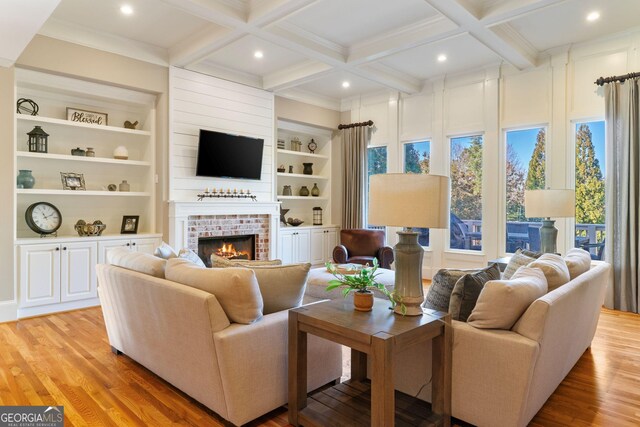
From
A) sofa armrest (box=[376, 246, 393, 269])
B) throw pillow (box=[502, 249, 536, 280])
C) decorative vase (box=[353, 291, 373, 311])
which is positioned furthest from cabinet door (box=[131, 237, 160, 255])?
throw pillow (box=[502, 249, 536, 280])

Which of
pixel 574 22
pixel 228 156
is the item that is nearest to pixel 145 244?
pixel 228 156

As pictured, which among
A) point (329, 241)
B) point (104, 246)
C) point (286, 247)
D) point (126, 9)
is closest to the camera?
point (126, 9)

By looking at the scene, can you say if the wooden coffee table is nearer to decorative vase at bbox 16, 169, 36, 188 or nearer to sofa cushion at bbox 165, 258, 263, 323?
sofa cushion at bbox 165, 258, 263, 323

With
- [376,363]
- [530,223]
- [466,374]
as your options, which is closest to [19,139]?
[376,363]

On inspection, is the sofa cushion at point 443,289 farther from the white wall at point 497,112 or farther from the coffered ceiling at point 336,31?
the white wall at point 497,112

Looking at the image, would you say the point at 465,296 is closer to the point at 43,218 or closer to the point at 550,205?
the point at 550,205

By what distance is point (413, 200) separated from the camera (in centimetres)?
202

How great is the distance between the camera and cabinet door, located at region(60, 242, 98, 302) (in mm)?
4586

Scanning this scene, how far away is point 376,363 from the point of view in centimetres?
183

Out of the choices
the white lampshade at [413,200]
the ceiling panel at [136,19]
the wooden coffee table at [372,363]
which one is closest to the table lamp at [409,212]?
the white lampshade at [413,200]

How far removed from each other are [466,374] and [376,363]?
64 cm

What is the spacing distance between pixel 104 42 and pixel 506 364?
518cm

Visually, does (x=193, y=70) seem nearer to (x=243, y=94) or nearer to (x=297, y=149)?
(x=243, y=94)

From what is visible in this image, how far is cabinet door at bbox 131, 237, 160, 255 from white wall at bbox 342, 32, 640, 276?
3774 mm
